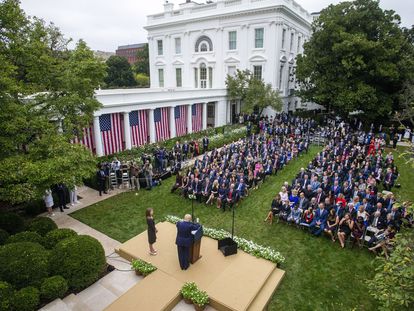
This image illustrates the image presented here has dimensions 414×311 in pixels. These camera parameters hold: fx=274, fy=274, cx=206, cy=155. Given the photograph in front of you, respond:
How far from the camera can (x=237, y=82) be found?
102ft

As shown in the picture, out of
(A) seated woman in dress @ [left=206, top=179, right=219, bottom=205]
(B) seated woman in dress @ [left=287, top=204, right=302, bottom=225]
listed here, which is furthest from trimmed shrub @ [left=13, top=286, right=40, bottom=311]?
(B) seated woman in dress @ [left=287, top=204, right=302, bottom=225]

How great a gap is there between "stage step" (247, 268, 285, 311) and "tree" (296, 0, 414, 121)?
74.8 feet

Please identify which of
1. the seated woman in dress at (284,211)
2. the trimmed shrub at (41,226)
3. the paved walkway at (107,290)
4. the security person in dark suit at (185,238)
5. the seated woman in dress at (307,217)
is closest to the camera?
the paved walkway at (107,290)

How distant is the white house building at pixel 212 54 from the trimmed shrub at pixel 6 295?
1600 cm

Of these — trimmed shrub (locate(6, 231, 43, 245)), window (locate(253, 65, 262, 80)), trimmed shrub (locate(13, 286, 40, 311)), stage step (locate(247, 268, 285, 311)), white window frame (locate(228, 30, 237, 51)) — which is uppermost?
white window frame (locate(228, 30, 237, 51))

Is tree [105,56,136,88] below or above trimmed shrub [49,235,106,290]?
above

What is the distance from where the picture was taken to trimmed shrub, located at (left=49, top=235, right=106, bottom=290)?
24.3 feet

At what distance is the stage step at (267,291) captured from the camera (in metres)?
7.11

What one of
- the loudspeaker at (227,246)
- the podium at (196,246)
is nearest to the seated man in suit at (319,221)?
the loudspeaker at (227,246)

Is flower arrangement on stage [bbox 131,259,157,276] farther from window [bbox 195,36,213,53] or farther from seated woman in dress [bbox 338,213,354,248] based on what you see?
window [bbox 195,36,213,53]

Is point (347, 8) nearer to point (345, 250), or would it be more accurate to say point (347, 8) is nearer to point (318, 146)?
point (318, 146)

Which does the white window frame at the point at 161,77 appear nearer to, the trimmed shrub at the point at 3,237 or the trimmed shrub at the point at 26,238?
the trimmed shrub at the point at 3,237

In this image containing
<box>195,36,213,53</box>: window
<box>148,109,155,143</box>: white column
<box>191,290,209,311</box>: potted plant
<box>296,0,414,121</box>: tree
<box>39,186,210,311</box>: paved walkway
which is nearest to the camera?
<box>191,290,209,311</box>: potted plant

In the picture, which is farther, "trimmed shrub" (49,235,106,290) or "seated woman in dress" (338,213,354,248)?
"seated woman in dress" (338,213,354,248)
